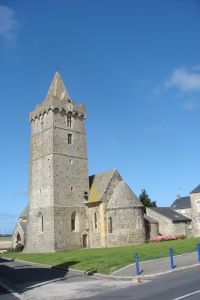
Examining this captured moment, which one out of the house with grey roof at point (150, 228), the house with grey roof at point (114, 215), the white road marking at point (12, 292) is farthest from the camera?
the house with grey roof at point (150, 228)

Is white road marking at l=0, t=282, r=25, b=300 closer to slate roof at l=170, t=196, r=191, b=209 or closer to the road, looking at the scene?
the road

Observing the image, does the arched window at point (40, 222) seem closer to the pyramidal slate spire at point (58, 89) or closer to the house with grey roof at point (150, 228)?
the house with grey roof at point (150, 228)

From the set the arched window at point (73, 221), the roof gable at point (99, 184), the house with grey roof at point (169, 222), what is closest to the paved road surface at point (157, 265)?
the roof gable at point (99, 184)

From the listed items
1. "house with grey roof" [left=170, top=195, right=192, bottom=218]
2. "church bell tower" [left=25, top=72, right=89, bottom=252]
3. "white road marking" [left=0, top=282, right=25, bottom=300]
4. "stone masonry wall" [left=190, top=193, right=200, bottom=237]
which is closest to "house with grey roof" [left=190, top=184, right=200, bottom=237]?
"stone masonry wall" [left=190, top=193, right=200, bottom=237]

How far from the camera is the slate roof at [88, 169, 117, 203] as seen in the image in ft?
149

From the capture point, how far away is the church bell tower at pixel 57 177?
44234 mm

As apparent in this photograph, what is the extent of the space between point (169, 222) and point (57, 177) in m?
18.6

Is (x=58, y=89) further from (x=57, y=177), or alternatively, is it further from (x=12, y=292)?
(x=12, y=292)

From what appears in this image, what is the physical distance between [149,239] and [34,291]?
30673 mm

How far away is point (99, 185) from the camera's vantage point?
155 feet

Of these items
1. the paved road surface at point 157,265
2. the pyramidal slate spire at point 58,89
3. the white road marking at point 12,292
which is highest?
the pyramidal slate spire at point 58,89

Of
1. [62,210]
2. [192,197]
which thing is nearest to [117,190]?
[62,210]

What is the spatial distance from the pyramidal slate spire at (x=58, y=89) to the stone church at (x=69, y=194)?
18cm

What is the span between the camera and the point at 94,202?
45.6m
